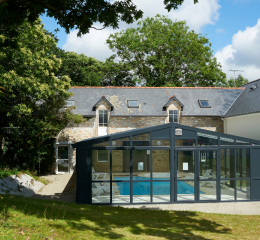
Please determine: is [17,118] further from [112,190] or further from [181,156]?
[181,156]

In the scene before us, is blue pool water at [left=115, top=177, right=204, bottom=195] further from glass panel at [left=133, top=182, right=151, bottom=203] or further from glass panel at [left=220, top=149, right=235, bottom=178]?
glass panel at [left=220, top=149, right=235, bottom=178]

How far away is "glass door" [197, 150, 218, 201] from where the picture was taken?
1199cm

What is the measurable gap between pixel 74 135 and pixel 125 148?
35.2ft

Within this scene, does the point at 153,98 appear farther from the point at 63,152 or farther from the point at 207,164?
the point at 207,164

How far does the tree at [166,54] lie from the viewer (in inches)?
1291

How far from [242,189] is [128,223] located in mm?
6680

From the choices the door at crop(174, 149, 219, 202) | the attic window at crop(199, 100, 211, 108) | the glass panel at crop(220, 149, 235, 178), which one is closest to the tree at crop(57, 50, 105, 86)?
the attic window at crop(199, 100, 211, 108)

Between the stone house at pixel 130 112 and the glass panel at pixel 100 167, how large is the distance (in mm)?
10205

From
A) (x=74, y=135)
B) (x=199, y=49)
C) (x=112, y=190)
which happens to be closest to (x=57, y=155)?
(x=74, y=135)

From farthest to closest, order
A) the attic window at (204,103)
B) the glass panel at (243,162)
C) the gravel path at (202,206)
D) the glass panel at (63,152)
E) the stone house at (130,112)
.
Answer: the attic window at (204,103), the stone house at (130,112), the glass panel at (63,152), the glass panel at (243,162), the gravel path at (202,206)

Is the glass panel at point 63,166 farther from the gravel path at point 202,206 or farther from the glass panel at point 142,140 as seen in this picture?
the glass panel at point 142,140

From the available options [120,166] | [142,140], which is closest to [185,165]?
[142,140]

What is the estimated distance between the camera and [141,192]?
465 inches

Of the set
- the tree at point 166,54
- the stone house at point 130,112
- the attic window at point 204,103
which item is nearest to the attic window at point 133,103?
the stone house at point 130,112
